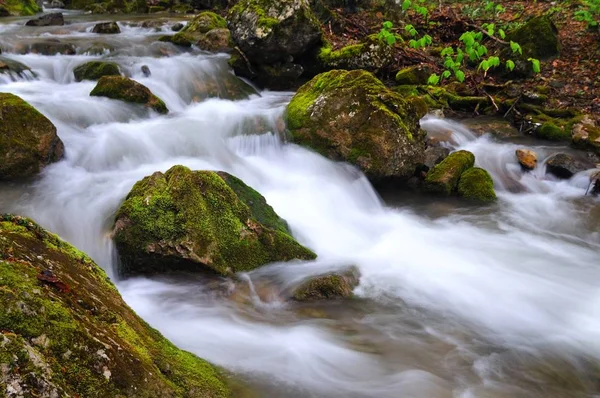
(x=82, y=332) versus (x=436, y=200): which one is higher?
(x=82, y=332)

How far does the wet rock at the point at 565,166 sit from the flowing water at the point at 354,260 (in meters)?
0.18

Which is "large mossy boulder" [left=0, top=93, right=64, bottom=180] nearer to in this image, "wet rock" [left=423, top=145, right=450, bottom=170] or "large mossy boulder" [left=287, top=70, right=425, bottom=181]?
"large mossy boulder" [left=287, top=70, right=425, bottom=181]

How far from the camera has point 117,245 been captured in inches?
183

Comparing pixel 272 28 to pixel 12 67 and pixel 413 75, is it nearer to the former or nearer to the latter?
pixel 413 75

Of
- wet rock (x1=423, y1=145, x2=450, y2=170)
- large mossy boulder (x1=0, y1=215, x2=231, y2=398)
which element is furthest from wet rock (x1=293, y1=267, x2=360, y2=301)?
wet rock (x1=423, y1=145, x2=450, y2=170)

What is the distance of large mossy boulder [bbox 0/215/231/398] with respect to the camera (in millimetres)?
1660

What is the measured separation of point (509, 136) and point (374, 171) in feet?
13.4

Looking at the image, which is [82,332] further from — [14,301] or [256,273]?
[256,273]

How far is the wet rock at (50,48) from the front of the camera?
37.9 ft

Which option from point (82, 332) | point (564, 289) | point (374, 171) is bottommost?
point (564, 289)

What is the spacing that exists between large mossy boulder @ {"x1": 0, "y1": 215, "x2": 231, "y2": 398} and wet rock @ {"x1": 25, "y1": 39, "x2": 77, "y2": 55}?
11.0 metres

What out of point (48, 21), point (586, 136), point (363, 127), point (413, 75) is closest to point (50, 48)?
point (48, 21)

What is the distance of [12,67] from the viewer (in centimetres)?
991

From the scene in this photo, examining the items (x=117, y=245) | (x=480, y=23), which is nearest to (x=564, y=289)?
(x=117, y=245)
